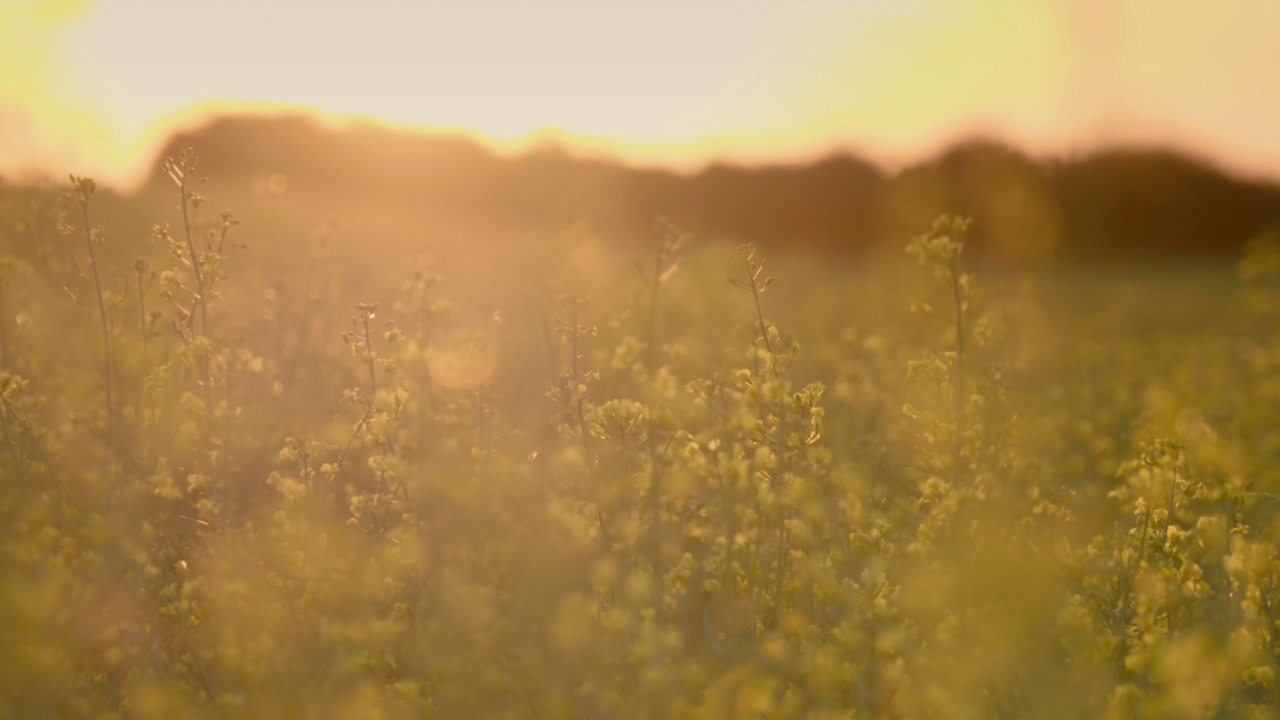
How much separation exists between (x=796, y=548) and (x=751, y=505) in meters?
0.59

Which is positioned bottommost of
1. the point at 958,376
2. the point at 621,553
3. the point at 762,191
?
the point at 621,553

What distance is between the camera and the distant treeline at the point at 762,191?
2217cm

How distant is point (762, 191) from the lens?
27172 millimetres

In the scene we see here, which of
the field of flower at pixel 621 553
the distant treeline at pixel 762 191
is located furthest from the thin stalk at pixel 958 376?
the distant treeline at pixel 762 191

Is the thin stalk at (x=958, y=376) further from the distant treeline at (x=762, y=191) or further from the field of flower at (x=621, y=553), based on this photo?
the distant treeline at (x=762, y=191)

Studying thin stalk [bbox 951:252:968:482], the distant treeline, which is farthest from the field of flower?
the distant treeline

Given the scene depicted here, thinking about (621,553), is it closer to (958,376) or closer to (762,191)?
(958,376)

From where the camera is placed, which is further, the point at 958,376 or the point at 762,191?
the point at 762,191

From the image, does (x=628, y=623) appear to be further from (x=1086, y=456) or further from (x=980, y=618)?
(x=1086, y=456)

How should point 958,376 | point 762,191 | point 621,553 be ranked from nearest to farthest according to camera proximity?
point 958,376 → point 621,553 → point 762,191

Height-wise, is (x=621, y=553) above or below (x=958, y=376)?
below

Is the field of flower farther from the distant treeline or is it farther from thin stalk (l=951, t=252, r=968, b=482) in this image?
the distant treeline

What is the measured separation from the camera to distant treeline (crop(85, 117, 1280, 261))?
22172mm

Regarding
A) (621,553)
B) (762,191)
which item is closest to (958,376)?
(621,553)
